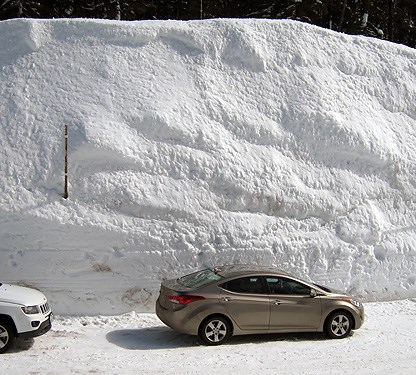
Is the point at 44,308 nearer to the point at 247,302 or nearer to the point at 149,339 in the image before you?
the point at 149,339

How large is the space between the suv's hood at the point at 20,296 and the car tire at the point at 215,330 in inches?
108

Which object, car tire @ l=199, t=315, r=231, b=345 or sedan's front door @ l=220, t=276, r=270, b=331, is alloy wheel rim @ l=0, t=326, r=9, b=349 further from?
sedan's front door @ l=220, t=276, r=270, b=331

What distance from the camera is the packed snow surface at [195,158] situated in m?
12.0

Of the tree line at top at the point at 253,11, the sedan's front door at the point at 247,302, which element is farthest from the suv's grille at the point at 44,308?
the tree line at top at the point at 253,11

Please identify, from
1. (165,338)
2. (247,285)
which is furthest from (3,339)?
(247,285)

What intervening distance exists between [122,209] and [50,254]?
179 cm

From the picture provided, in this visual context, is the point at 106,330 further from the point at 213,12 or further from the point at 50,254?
the point at 213,12

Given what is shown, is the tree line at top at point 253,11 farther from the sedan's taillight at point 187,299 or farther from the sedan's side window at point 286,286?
the sedan's side window at point 286,286

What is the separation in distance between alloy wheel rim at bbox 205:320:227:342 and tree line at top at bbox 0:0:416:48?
1849 centimetres

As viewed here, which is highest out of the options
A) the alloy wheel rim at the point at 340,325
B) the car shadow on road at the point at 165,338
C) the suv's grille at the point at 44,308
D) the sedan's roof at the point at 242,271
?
the sedan's roof at the point at 242,271

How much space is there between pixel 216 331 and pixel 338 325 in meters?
2.31

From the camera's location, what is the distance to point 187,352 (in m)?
9.40

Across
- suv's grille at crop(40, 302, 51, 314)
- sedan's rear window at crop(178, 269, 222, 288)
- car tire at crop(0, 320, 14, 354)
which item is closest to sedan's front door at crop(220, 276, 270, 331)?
sedan's rear window at crop(178, 269, 222, 288)

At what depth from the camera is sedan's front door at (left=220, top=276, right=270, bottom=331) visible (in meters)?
9.86
